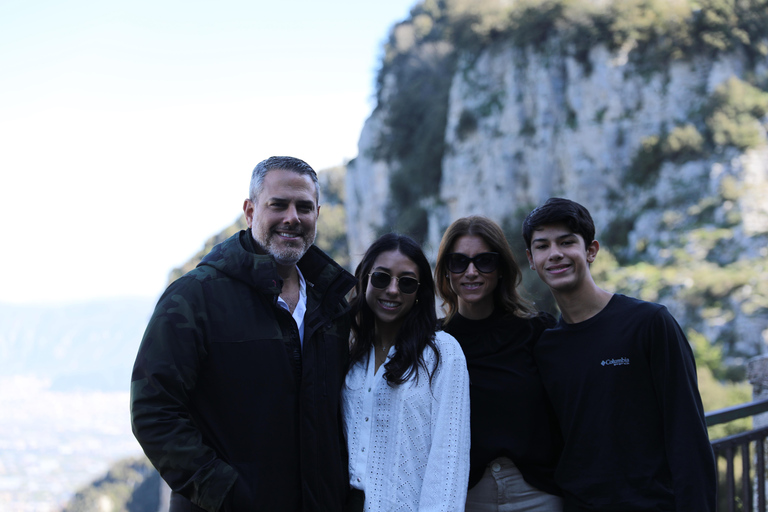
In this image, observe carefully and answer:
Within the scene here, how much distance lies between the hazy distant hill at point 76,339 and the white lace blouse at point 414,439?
142 meters

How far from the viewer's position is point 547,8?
76.9 feet

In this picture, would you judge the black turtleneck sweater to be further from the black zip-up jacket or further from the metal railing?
the metal railing

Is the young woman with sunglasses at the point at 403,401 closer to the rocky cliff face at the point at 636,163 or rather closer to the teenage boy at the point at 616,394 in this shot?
the teenage boy at the point at 616,394

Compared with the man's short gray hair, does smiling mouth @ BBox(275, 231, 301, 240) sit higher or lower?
lower

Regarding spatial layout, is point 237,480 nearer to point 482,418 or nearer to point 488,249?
point 482,418

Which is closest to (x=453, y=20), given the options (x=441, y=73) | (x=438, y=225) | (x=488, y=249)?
(x=441, y=73)

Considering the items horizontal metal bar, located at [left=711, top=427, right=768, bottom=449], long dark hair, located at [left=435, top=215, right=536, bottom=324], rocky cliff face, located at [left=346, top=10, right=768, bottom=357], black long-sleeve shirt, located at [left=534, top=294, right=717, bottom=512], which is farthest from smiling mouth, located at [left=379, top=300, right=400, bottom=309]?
rocky cliff face, located at [left=346, top=10, right=768, bottom=357]

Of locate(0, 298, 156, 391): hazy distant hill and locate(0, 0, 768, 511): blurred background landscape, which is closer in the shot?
locate(0, 0, 768, 511): blurred background landscape

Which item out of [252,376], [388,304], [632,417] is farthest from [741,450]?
[252,376]

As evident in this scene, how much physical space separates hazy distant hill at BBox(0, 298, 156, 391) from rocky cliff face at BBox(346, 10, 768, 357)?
12466cm

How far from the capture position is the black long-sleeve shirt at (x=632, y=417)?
2051mm

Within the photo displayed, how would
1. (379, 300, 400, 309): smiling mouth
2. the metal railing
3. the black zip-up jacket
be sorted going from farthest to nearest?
the metal railing → (379, 300, 400, 309): smiling mouth → the black zip-up jacket

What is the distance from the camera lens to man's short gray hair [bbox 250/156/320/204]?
97.2 inches

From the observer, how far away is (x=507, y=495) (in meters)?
2.40
